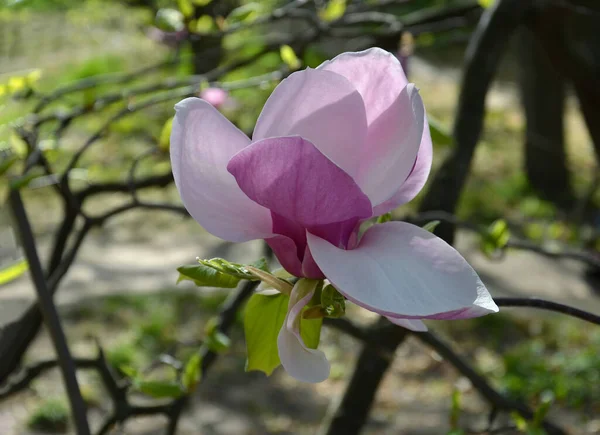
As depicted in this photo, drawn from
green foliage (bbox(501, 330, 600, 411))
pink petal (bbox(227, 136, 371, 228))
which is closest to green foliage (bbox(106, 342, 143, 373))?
green foliage (bbox(501, 330, 600, 411))

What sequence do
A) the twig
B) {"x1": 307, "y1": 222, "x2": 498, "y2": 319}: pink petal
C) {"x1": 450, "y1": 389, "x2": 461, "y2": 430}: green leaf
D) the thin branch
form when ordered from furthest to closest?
{"x1": 450, "y1": 389, "x2": 461, "y2": 430}: green leaf → the twig → the thin branch → {"x1": 307, "y1": 222, "x2": 498, "y2": 319}: pink petal

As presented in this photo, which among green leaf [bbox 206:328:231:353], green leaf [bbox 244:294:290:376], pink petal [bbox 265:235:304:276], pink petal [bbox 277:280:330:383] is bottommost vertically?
green leaf [bbox 206:328:231:353]

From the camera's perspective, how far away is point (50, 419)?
2.04 m

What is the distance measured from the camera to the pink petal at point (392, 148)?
1.01 feet

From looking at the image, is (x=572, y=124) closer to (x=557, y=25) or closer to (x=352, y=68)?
(x=557, y=25)

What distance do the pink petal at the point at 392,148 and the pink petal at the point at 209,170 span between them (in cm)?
5

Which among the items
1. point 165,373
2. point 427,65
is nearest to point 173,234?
point 165,373

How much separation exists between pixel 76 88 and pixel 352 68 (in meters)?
0.70

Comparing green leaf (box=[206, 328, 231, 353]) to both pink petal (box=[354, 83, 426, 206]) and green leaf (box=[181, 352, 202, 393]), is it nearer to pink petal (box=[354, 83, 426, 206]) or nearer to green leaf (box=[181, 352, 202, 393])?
green leaf (box=[181, 352, 202, 393])

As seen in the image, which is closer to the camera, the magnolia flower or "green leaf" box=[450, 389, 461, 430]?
the magnolia flower

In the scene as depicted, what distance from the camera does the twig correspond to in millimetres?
512

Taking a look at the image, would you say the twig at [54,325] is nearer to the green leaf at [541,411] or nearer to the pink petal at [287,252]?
the pink petal at [287,252]

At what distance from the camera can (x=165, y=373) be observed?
2.27m

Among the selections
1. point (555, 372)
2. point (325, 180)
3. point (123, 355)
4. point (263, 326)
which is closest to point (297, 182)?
point (325, 180)
